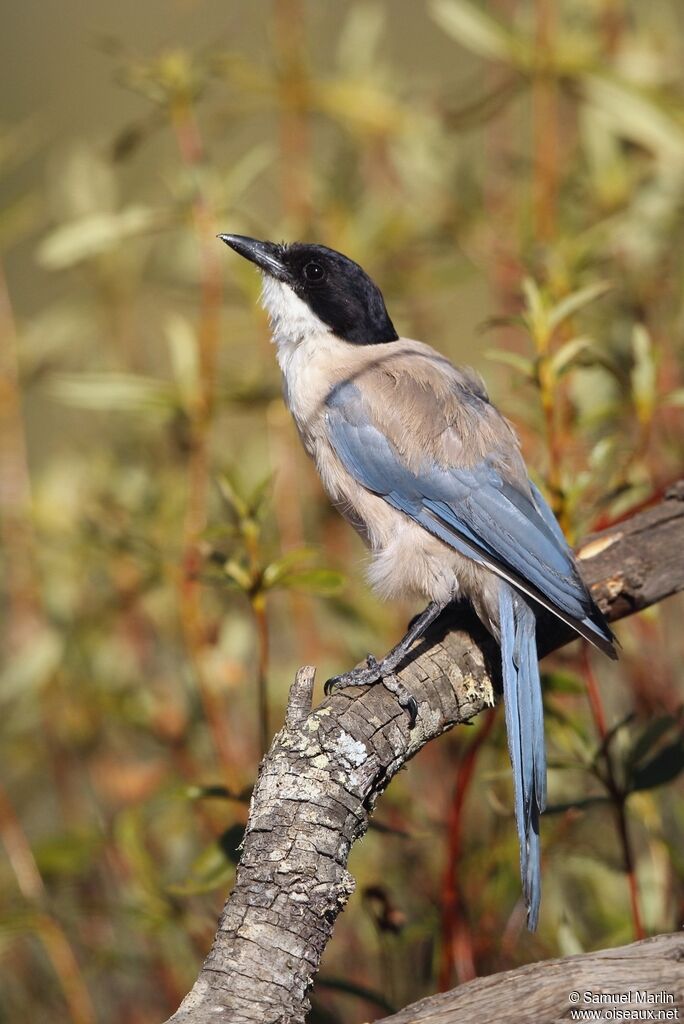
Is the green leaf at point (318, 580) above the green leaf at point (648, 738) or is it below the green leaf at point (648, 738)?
above

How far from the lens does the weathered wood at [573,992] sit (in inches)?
71.1

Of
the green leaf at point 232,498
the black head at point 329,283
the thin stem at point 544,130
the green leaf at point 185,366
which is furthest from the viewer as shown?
the thin stem at point 544,130

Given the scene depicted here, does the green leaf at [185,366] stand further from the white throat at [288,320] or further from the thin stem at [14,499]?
the thin stem at [14,499]

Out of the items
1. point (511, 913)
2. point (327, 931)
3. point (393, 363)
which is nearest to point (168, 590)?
point (393, 363)

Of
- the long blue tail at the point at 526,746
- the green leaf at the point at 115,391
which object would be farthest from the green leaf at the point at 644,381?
the green leaf at the point at 115,391

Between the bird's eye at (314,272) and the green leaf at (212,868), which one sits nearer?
the green leaf at (212,868)

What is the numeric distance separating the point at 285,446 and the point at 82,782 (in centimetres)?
128

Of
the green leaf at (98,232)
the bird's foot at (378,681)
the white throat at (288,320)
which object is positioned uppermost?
the green leaf at (98,232)

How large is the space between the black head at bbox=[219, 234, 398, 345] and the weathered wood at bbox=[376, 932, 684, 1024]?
2.02 meters

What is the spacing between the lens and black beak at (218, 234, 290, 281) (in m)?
3.43

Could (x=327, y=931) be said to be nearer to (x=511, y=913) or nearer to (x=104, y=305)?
(x=511, y=913)

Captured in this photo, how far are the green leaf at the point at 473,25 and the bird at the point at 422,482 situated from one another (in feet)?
2.64

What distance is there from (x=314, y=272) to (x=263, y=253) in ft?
0.52

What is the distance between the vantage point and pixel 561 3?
4180 mm
